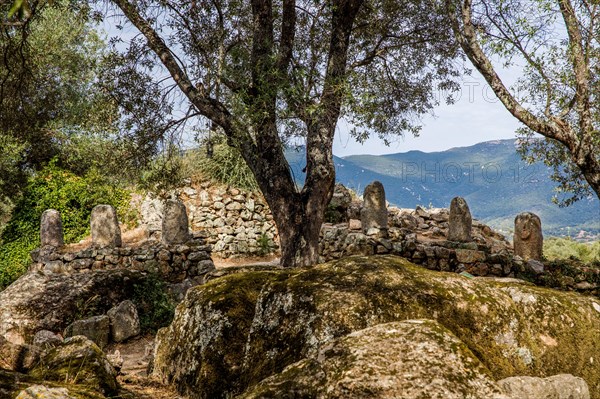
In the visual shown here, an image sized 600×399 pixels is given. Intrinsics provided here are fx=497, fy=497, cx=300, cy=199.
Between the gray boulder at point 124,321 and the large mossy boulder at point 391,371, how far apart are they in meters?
8.20

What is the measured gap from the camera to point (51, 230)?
54.4 feet

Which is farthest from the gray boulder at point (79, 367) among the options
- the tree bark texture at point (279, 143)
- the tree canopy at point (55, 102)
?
the tree canopy at point (55, 102)

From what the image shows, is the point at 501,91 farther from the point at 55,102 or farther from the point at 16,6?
the point at 55,102

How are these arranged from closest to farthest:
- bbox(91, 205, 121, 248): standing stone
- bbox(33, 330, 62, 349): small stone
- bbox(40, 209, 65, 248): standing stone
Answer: bbox(33, 330, 62, 349): small stone, bbox(91, 205, 121, 248): standing stone, bbox(40, 209, 65, 248): standing stone

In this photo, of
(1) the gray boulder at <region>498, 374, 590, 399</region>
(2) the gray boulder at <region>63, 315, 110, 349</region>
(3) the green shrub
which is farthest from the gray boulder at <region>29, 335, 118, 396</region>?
(3) the green shrub

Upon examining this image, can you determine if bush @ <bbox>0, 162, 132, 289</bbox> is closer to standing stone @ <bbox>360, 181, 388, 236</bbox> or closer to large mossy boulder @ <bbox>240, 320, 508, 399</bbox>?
standing stone @ <bbox>360, 181, 388, 236</bbox>

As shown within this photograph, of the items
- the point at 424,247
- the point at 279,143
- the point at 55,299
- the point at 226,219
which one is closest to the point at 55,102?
the point at 226,219

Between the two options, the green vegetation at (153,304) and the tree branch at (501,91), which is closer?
the tree branch at (501,91)

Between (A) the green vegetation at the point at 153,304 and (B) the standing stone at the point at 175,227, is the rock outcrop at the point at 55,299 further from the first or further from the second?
(B) the standing stone at the point at 175,227

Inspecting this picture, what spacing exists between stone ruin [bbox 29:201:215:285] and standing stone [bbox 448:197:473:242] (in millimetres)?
7450

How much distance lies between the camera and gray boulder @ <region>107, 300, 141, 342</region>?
33.5 ft

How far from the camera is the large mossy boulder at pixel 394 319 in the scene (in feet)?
12.3

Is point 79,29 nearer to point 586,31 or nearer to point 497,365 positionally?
point 586,31

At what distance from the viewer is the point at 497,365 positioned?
369 centimetres
